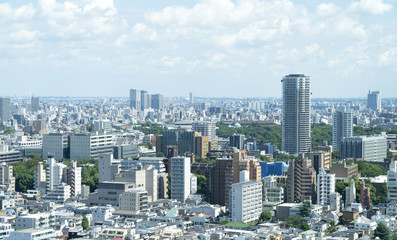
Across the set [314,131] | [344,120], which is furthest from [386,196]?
[314,131]

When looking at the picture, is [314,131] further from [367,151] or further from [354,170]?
[354,170]

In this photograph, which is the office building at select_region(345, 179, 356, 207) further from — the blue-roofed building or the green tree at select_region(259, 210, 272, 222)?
the blue-roofed building

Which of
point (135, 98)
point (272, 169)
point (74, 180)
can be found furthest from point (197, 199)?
point (135, 98)

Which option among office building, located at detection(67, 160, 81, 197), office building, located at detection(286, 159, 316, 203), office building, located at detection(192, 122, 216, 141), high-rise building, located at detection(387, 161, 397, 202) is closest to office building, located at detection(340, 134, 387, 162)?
office building, located at detection(192, 122, 216, 141)

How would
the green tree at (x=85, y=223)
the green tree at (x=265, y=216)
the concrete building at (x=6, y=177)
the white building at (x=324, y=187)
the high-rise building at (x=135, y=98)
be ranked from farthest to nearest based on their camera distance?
the high-rise building at (x=135, y=98), the concrete building at (x=6, y=177), the white building at (x=324, y=187), the green tree at (x=265, y=216), the green tree at (x=85, y=223)

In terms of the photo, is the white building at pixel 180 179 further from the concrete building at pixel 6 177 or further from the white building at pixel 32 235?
the white building at pixel 32 235

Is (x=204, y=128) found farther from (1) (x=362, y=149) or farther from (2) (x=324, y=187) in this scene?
(2) (x=324, y=187)

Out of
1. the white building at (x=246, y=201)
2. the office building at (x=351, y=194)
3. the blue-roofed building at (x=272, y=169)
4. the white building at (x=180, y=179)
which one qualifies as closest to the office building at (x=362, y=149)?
the blue-roofed building at (x=272, y=169)

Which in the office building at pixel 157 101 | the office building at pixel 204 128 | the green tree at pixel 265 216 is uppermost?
the office building at pixel 157 101
